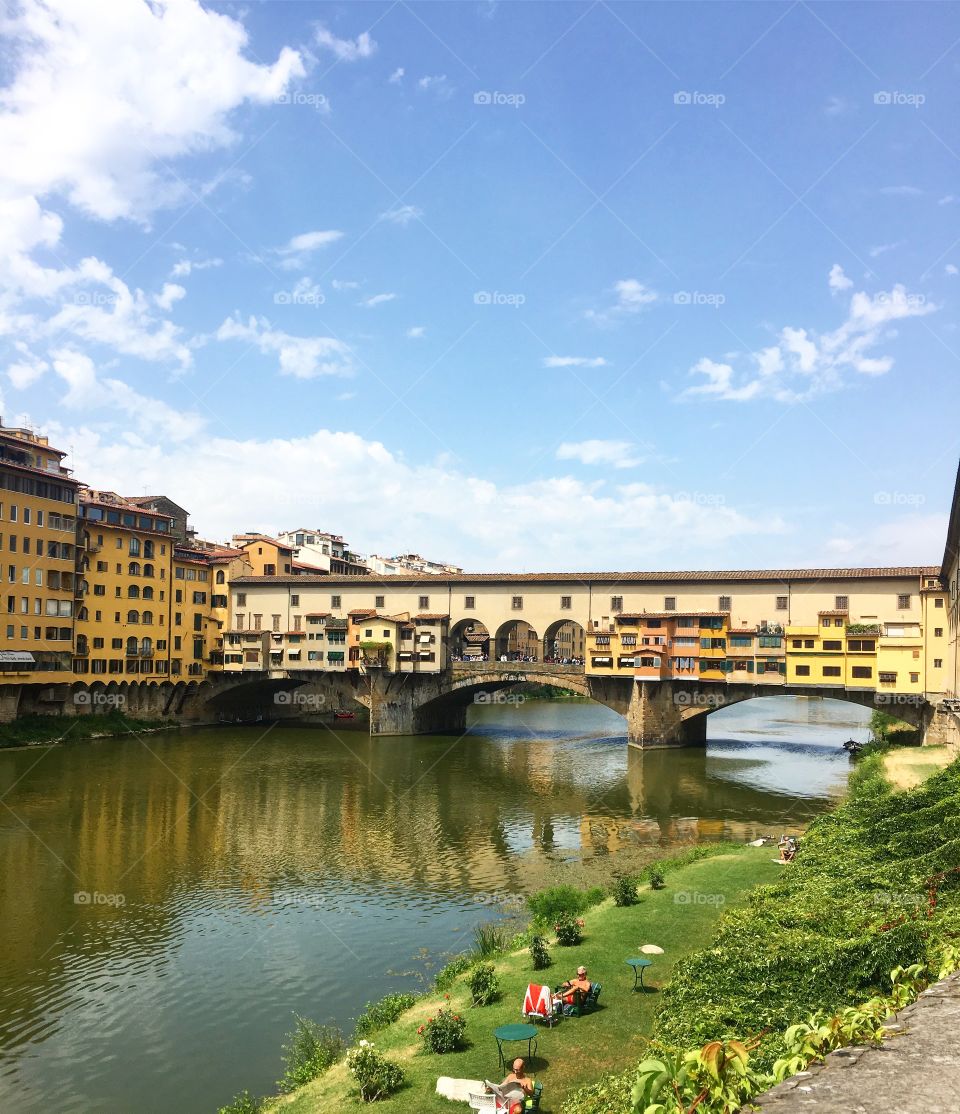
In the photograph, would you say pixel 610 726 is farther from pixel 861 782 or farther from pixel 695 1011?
pixel 695 1011

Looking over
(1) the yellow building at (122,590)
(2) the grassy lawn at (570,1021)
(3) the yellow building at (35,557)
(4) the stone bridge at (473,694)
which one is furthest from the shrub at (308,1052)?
(1) the yellow building at (122,590)

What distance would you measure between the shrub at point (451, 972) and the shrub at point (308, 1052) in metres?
2.62

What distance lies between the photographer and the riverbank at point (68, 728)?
57.9 meters

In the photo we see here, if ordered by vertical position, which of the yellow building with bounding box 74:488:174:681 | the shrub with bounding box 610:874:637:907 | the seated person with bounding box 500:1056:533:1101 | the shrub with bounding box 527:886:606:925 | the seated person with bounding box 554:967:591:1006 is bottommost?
the shrub with bounding box 527:886:606:925

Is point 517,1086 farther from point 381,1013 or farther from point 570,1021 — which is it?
point 381,1013

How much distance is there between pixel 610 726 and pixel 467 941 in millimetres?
56777

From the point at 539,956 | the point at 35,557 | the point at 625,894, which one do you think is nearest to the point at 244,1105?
the point at 539,956

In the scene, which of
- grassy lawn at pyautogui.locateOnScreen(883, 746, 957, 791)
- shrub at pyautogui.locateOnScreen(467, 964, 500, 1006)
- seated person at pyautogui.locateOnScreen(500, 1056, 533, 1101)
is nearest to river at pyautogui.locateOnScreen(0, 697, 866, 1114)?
shrub at pyautogui.locateOnScreen(467, 964, 500, 1006)

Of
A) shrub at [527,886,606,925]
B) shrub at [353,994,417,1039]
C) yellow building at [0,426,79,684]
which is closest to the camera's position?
shrub at [353,994,417,1039]

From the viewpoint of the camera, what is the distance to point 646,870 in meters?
29.6

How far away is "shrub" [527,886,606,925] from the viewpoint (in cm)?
2415

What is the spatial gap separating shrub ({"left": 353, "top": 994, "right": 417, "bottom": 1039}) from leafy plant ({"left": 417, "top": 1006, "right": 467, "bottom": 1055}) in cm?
206

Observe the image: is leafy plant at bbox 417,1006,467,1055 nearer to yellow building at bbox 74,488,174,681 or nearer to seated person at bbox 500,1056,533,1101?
seated person at bbox 500,1056,533,1101

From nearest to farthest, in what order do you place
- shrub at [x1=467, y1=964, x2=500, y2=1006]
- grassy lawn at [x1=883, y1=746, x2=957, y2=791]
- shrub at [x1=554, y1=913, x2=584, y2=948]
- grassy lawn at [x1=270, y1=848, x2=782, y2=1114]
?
1. grassy lawn at [x1=270, y1=848, x2=782, y2=1114]
2. shrub at [x1=467, y1=964, x2=500, y2=1006]
3. shrub at [x1=554, y1=913, x2=584, y2=948]
4. grassy lawn at [x1=883, y1=746, x2=957, y2=791]
